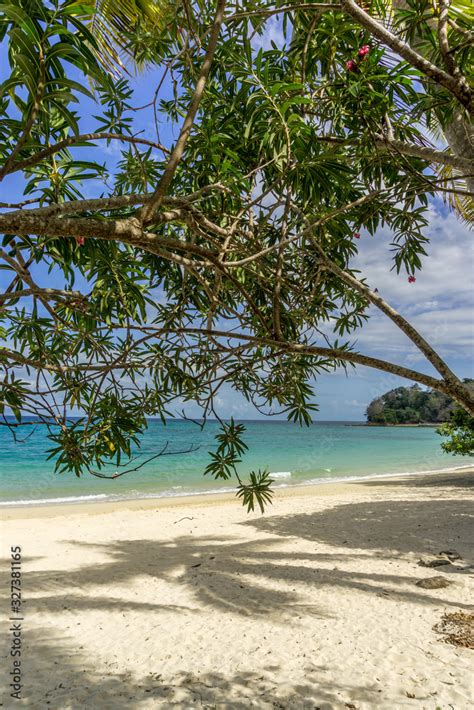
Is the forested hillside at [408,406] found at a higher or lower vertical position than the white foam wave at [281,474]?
higher

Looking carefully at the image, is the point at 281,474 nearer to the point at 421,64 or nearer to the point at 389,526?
the point at 389,526

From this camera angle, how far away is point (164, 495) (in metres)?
15.6

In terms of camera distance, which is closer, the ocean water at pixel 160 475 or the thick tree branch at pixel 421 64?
the thick tree branch at pixel 421 64

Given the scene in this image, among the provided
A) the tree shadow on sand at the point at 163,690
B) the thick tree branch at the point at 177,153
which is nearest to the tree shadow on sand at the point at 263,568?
the tree shadow on sand at the point at 163,690

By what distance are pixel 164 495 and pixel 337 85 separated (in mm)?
14436

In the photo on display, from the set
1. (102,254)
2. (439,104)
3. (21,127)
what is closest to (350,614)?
(102,254)

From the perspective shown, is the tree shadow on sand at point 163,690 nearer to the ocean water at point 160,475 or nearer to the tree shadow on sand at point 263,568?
the tree shadow on sand at point 263,568

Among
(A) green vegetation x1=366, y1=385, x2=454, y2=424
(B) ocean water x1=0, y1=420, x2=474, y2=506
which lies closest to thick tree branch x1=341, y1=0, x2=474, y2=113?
(B) ocean water x1=0, y1=420, x2=474, y2=506

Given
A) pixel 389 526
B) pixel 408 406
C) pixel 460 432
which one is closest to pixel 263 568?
pixel 389 526

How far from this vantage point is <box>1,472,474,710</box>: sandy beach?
3125mm

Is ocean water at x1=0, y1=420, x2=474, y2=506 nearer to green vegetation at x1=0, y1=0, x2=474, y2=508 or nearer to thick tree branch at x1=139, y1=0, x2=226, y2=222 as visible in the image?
green vegetation at x1=0, y1=0, x2=474, y2=508

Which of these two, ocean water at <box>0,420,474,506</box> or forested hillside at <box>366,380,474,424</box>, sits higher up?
forested hillside at <box>366,380,474,424</box>

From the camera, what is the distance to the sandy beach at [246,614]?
10.3 feet

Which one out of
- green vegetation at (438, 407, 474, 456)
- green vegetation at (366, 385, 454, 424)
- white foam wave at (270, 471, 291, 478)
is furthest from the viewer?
green vegetation at (366, 385, 454, 424)
